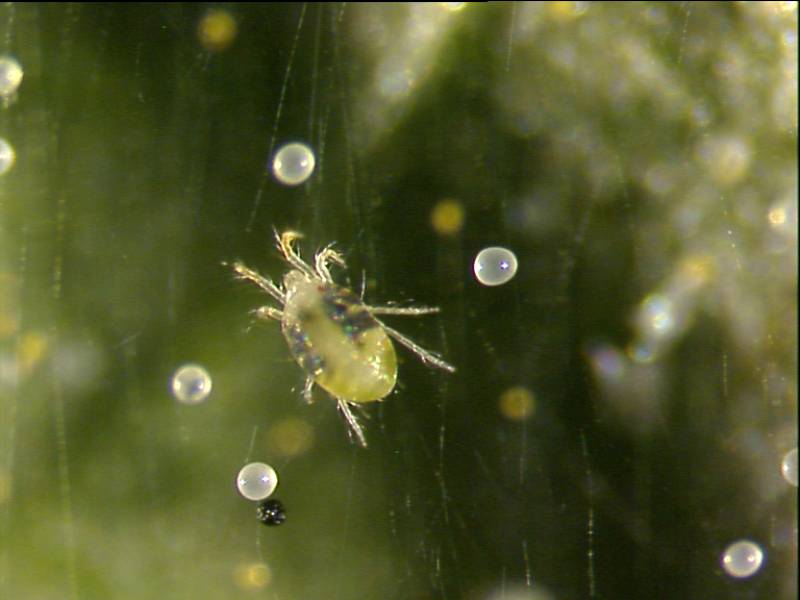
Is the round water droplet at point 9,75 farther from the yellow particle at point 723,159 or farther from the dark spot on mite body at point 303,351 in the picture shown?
the yellow particle at point 723,159

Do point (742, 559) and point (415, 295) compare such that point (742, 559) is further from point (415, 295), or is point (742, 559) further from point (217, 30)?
point (217, 30)

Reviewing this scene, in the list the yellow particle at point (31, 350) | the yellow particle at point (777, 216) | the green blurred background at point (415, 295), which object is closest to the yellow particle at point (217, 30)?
the green blurred background at point (415, 295)

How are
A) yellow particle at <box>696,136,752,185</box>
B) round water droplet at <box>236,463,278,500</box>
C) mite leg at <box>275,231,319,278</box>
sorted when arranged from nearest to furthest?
round water droplet at <box>236,463,278,500</box>, mite leg at <box>275,231,319,278</box>, yellow particle at <box>696,136,752,185</box>

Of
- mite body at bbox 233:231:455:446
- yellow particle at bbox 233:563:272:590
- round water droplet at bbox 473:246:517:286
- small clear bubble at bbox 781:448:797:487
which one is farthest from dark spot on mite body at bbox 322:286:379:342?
small clear bubble at bbox 781:448:797:487

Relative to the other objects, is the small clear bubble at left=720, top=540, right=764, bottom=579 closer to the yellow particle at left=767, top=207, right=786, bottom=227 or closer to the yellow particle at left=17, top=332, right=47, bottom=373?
the yellow particle at left=767, top=207, right=786, bottom=227

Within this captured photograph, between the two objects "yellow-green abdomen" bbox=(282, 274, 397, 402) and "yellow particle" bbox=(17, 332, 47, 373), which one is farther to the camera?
"yellow particle" bbox=(17, 332, 47, 373)

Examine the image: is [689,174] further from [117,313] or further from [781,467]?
[117,313]

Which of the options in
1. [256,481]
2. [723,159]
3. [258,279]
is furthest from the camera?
[723,159]

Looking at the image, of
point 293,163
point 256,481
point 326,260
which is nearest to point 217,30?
point 293,163
